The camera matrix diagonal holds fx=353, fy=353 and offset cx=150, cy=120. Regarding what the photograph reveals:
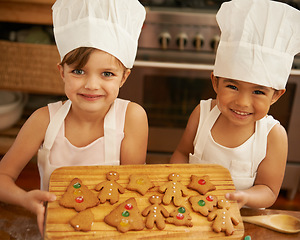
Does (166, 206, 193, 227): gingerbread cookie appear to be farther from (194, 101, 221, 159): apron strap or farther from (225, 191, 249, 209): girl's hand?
(194, 101, 221, 159): apron strap

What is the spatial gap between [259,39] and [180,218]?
448mm

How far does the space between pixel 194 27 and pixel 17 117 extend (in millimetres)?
1104

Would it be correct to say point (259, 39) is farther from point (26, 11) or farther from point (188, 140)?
point (26, 11)

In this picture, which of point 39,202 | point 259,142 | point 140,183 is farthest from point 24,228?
point 259,142

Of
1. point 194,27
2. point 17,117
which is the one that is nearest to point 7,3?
point 17,117

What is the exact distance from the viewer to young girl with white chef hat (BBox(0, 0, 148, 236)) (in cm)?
83

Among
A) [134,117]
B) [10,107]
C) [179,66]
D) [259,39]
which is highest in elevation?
[259,39]

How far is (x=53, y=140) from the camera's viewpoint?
0.99 m

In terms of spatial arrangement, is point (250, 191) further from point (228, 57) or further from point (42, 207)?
point (42, 207)

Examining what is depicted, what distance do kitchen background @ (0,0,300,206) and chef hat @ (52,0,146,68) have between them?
0.84 m

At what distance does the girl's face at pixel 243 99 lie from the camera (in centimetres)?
87

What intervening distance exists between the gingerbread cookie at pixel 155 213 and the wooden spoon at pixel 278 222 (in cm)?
20

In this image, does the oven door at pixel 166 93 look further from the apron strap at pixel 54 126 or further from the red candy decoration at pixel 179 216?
the red candy decoration at pixel 179 216

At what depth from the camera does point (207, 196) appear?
31.2 inches
